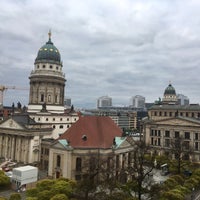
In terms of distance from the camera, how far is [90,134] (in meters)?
61.3

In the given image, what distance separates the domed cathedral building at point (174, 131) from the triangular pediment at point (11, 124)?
4130 cm

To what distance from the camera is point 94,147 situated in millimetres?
59344

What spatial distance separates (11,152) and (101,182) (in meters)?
43.4

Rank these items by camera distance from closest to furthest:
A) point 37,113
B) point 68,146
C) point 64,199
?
point 64,199 < point 68,146 < point 37,113

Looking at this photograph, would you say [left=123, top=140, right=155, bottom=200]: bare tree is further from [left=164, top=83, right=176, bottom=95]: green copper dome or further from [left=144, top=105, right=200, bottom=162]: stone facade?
[left=164, top=83, right=176, bottom=95]: green copper dome

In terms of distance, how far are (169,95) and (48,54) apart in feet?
243

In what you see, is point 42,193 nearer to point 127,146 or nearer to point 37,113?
point 127,146

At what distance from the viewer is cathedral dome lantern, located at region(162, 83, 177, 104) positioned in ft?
451

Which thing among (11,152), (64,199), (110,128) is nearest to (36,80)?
(11,152)

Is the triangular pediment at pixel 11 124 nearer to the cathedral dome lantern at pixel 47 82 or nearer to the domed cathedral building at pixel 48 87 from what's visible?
the domed cathedral building at pixel 48 87

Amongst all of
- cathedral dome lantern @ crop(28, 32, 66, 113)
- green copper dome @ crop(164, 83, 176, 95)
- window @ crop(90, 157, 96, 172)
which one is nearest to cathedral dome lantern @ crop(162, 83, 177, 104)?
green copper dome @ crop(164, 83, 176, 95)

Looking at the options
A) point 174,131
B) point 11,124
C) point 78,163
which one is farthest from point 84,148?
point 174,131

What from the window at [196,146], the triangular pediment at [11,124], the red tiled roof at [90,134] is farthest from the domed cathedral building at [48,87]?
the window at [196,146]

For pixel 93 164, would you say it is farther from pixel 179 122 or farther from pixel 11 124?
pixel 179 122
